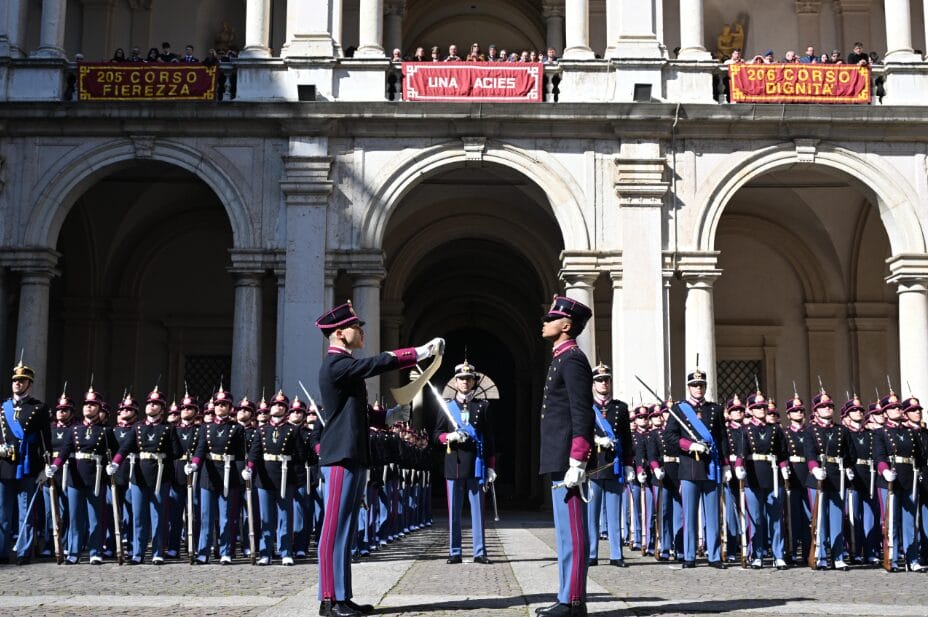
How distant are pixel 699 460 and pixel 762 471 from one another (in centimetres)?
129

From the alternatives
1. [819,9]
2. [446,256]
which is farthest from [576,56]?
[446,256]

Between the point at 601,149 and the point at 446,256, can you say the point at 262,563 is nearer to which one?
the point at 601,149

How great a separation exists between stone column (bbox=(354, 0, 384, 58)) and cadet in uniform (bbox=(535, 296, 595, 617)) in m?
14.1

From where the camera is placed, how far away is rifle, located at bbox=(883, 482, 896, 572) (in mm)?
12320

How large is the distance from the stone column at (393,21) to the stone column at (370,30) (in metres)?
3.77

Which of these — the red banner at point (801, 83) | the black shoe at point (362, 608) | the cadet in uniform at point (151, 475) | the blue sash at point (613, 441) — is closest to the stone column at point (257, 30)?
the red banner at point (801, 83)

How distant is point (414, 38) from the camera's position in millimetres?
28516

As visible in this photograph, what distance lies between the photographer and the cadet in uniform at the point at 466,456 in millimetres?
12195

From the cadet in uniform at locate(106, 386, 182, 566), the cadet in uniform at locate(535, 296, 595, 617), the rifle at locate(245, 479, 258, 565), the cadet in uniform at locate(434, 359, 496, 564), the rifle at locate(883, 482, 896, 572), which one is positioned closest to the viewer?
the cadet in uniform at locate(535, 296, 595, 617)

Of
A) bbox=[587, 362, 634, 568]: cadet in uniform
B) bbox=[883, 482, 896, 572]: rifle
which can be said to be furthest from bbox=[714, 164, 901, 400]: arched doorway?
bbox=[587, 362, 634, 568]: cadet in uniform

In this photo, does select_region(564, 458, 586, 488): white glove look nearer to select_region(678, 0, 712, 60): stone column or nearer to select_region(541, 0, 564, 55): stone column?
select_region(678, 0, 712, 60): stone column

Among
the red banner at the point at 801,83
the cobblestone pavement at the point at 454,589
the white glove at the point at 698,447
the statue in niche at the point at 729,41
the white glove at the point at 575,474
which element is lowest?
the cobblestone pavement at the point at 454,589

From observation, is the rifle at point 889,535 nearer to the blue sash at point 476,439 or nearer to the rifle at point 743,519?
the rifle at point 743,519

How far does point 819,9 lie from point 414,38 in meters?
9.20
